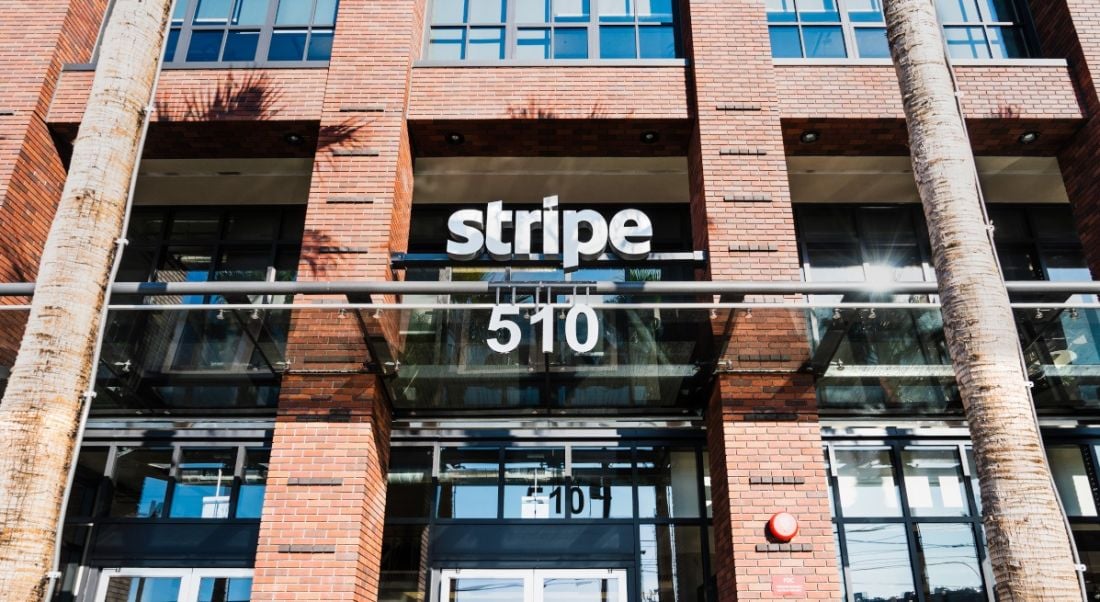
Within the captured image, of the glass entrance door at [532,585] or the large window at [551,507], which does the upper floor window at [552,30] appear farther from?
the glass entrance door at [532,585]

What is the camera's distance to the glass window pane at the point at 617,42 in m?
11.8

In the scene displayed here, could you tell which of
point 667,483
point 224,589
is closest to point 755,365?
point 667,483

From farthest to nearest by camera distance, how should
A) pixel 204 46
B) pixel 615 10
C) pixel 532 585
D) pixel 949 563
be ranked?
pixel 615 10
pixel 204 46
pixel 949 563
pixel 532 585

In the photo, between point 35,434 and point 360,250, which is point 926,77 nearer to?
point 360,250

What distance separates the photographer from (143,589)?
1002 cm

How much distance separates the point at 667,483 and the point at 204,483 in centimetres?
612

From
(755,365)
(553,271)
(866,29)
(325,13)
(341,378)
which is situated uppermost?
(325,13)

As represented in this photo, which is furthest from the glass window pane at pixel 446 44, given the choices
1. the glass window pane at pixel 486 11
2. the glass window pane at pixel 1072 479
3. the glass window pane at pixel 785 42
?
the glass window pane at pixel 1072 479

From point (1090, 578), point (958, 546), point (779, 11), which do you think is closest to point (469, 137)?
point (779, 11)

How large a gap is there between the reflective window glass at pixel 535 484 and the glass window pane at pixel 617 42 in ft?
19.1

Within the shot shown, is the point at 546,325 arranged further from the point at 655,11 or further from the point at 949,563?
the point at 655,11

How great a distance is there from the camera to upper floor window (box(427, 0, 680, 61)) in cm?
1183

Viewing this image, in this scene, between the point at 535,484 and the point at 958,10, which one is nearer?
the point at 535,484

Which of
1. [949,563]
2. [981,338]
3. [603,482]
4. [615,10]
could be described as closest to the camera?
[981,338]
